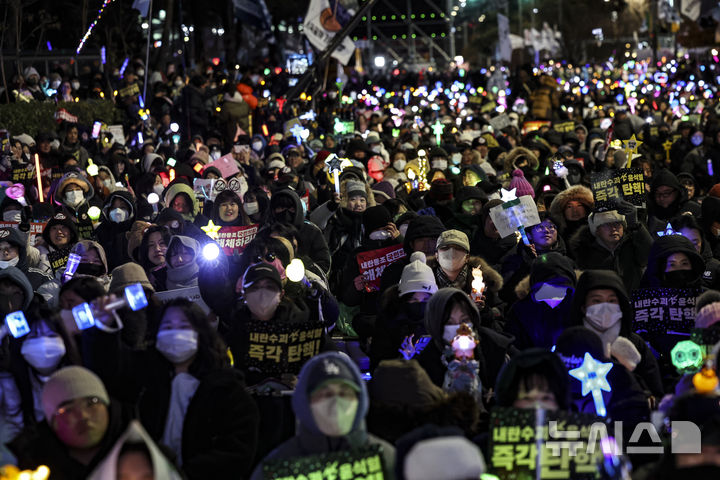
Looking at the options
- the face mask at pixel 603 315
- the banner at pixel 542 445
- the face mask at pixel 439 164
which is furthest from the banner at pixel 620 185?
the banner at pixel 542 445

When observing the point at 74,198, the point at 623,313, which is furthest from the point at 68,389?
the point at 74,198

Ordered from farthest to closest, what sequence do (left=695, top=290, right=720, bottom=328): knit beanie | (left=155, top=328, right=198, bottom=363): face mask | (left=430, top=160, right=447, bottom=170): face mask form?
1. (left=430, top=160, right=447, bottom=170): face mask
2. (left=695, top=290, right=720, bottom=328): knit beanie
3. (left=155, top=328, right=198, bottom=363): face mask

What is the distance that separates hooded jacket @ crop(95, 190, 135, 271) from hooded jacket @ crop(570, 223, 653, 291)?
3763 mm

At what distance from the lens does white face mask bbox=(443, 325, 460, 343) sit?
5.89 meters

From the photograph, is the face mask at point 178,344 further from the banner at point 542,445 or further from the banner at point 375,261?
the banner at point 375,261

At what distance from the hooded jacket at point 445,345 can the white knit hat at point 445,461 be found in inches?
70.2

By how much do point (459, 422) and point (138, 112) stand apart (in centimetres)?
1605

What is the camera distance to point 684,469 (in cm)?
391

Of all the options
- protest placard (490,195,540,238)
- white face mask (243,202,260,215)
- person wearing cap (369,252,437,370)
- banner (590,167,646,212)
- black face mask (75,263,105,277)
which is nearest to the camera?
person wearing cap (369,252,437,370)

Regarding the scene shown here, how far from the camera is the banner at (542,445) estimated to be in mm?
4379

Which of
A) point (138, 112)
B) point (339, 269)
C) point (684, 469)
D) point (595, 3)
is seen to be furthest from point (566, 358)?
point (595, 3)

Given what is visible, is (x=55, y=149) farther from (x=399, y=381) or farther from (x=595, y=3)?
(x=595, y=3)

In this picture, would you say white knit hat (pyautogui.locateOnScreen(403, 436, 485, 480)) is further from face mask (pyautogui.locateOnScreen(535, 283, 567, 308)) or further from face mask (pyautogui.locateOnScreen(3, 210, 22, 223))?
face mask (pyautogui.locateOnScreen(3, 210, 22, 223))

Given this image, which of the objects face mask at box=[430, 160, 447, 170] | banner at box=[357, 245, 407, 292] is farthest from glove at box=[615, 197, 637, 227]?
face mask at box=[430, 160, 447, 170]
